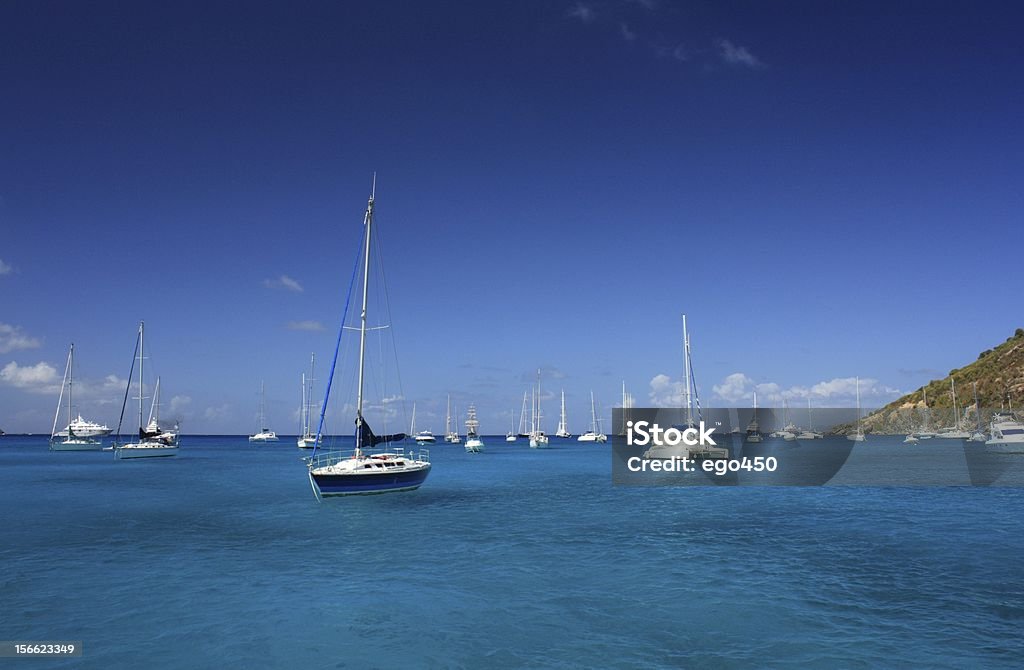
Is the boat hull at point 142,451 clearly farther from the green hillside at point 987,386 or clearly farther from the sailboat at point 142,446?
the green hillside at point 987,386

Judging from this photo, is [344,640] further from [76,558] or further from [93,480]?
[93,480]

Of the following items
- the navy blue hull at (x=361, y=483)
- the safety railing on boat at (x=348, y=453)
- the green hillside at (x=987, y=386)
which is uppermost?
the green hillside at (x=987, y=386)

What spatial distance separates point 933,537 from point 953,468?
58471 millimetres

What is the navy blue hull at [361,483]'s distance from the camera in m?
41.3

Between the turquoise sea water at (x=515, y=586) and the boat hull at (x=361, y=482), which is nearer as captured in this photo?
the turquoise sea water at (x=515, y=586)

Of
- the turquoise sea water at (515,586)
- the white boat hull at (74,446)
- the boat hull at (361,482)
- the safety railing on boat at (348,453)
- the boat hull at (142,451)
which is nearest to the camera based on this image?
the turquoise sea water at (515,586)

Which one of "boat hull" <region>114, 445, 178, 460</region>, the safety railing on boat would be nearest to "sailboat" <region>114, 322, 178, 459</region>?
"boat hull" <region>114, 445, 178, 460</region>

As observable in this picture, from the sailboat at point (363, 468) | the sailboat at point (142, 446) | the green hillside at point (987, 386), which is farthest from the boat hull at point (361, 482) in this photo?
the green hillside at point (987, 386)

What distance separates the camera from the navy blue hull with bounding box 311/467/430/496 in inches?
1625

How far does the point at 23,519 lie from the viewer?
125 ft

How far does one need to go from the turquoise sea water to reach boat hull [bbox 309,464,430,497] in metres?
1.43

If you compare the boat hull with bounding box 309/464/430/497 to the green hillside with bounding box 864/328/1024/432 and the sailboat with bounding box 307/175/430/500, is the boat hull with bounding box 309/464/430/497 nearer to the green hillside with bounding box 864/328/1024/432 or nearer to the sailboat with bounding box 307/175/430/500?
the sailboat with bounding box 307/175/430/500

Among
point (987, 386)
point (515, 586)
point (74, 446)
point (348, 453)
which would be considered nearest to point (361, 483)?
point (348, 453)

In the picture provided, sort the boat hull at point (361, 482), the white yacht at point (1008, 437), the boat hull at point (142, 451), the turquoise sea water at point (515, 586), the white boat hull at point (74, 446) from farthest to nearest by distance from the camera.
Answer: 1. the white boat hull at point (74, 446)
2. the boat hull at point (142, 451)
3. the white yacht at point (1008, 437)
4. the boat hull at point (361, 482)
5. the turquoise sea water at point (515, 586)
